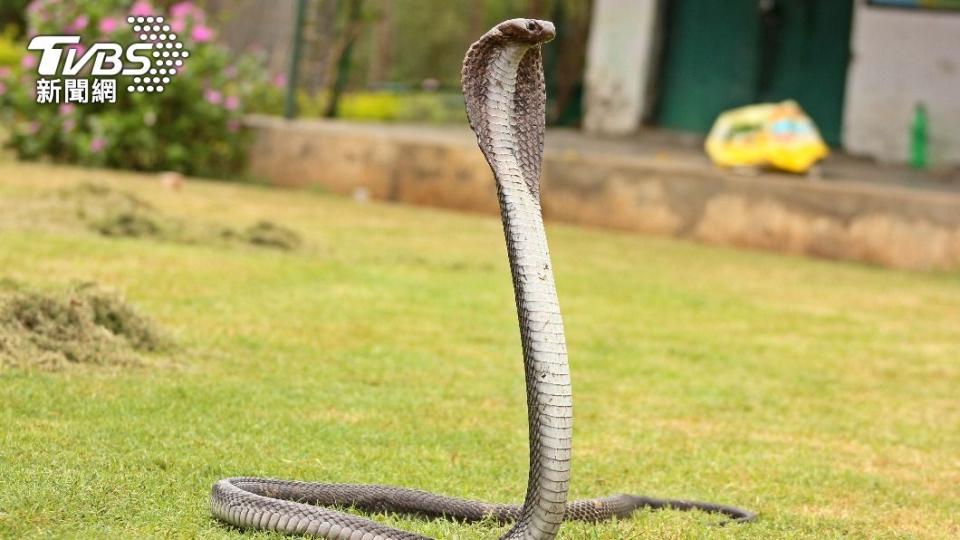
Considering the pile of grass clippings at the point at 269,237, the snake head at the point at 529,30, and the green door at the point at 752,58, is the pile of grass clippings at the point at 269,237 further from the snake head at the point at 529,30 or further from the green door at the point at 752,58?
the green door at the point at 752,58

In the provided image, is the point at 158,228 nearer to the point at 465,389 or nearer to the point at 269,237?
the point at 269,237

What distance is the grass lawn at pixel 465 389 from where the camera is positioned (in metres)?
4.35

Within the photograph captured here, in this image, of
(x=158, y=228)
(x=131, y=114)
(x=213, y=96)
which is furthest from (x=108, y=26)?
(x=158, y=228)

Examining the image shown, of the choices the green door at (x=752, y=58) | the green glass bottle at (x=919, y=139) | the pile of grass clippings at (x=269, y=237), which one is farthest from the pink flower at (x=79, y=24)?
the green glass bottle at (x=919, y=139)

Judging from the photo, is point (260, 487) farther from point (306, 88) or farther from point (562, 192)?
point (306, 88)

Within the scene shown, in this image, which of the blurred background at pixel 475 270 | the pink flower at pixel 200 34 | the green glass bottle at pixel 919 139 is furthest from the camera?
the green glass bottle at pixel 919 139

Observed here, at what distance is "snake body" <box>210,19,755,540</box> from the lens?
321cm

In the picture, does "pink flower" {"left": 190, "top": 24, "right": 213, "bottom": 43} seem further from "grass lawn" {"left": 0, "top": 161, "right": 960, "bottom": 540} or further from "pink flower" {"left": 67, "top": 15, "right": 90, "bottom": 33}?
"grass lawn" {"left": 0, "top": 161, "right": 960, "bottom": 540}

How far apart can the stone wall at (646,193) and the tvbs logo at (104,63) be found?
1.68 m

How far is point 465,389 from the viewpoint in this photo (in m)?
5.96

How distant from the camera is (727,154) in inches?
489

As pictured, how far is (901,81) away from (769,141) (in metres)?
2.43

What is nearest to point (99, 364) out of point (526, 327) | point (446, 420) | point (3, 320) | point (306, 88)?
point (3, 320)

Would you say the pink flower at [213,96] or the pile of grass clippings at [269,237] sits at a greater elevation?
the pink flower at [213,96]
